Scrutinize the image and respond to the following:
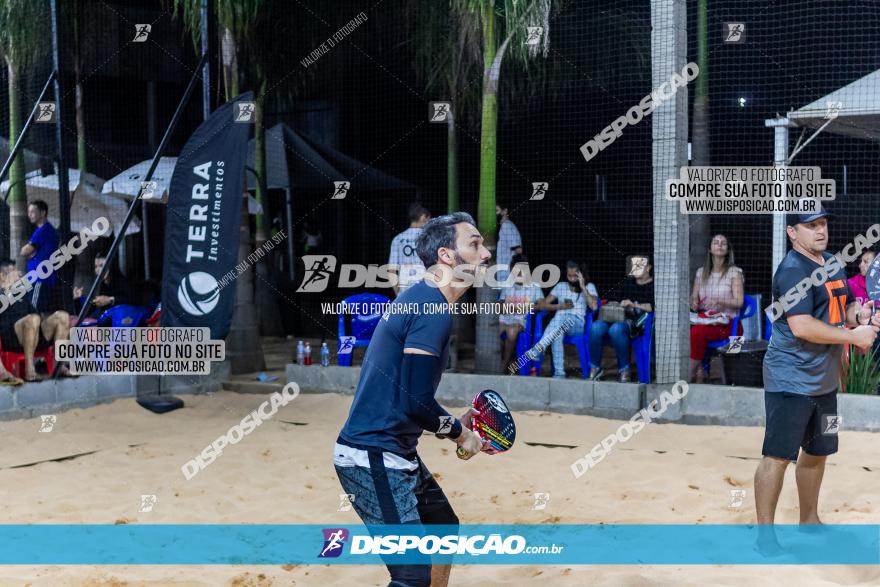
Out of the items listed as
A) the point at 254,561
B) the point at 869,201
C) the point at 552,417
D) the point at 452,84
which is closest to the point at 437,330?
the point at 254,561

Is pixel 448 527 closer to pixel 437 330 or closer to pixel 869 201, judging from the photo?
pixel 437 330

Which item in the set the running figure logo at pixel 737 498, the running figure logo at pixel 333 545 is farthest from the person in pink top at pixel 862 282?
the running figure logo at pixel 333 545

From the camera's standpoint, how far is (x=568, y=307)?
9516 millimetres

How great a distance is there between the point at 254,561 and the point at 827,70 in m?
9.33

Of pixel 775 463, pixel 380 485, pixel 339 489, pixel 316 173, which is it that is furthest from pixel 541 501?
pixel 316 173

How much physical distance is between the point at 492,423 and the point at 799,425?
1.88m

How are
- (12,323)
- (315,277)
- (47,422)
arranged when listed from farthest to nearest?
(315,277) → (12,323) → (47,422)

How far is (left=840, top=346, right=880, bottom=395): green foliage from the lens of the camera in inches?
318

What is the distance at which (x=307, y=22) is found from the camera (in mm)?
13648

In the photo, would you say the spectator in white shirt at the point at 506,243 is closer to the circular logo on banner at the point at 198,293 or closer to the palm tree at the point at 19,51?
the circular logo on banner at the point at 198,293

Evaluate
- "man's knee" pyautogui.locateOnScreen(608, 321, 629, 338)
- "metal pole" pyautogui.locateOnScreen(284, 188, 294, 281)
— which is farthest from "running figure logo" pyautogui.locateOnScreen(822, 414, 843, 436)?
"metal pole" pyautogui.locateOnScreen(284, 188, 294, 281)

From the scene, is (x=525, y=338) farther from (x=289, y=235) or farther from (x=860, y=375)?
(x=289, y=235)

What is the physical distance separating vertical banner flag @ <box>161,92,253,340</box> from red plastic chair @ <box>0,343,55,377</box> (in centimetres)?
110

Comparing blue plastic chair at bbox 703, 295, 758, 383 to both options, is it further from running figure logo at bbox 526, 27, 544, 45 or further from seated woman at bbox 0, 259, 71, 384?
seated woman at bbox 0, 259, 71, 384
